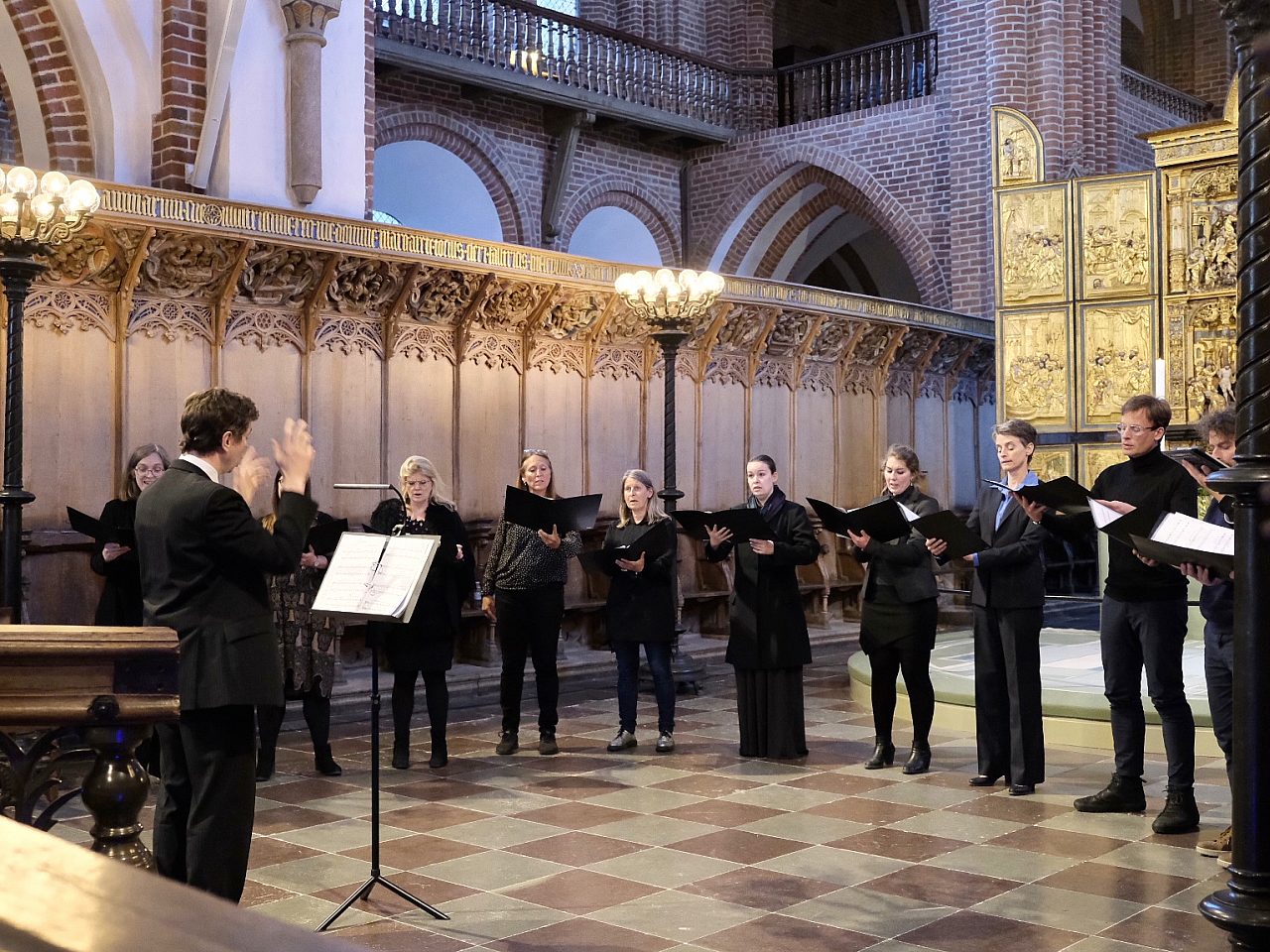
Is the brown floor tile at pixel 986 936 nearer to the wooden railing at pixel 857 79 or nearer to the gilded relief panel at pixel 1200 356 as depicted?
the gilded relief panel at pixel 1200 356

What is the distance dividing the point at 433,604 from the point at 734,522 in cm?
156

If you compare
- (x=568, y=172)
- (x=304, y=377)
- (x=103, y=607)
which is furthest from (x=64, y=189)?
(x=568, y=172)

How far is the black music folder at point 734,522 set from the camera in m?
6.95

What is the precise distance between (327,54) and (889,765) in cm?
696

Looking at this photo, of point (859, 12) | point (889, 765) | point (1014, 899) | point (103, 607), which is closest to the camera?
point (1014, 899)

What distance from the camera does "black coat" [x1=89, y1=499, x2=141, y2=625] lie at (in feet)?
21.3

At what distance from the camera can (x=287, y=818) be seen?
19.6ft

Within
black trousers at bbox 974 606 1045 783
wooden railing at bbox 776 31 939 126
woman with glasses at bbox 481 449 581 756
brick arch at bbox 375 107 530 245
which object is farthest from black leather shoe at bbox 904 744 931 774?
wooden railing at bbox 776 31 939 126

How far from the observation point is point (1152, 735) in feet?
Answer: 24.4

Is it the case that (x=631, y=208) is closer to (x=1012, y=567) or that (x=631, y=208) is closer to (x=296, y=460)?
(x=1012, y=567)

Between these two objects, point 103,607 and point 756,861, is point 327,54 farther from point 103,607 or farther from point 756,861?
point 756,861

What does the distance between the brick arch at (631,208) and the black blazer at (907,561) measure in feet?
35.2

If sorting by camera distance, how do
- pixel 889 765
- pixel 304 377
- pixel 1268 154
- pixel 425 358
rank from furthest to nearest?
pixel 425 358 → pixel 304 377 → pixel 889 765 → pixel 1268 154

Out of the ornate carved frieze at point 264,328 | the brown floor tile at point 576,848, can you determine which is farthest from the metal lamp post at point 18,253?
the brown floor tile at point 576,848
